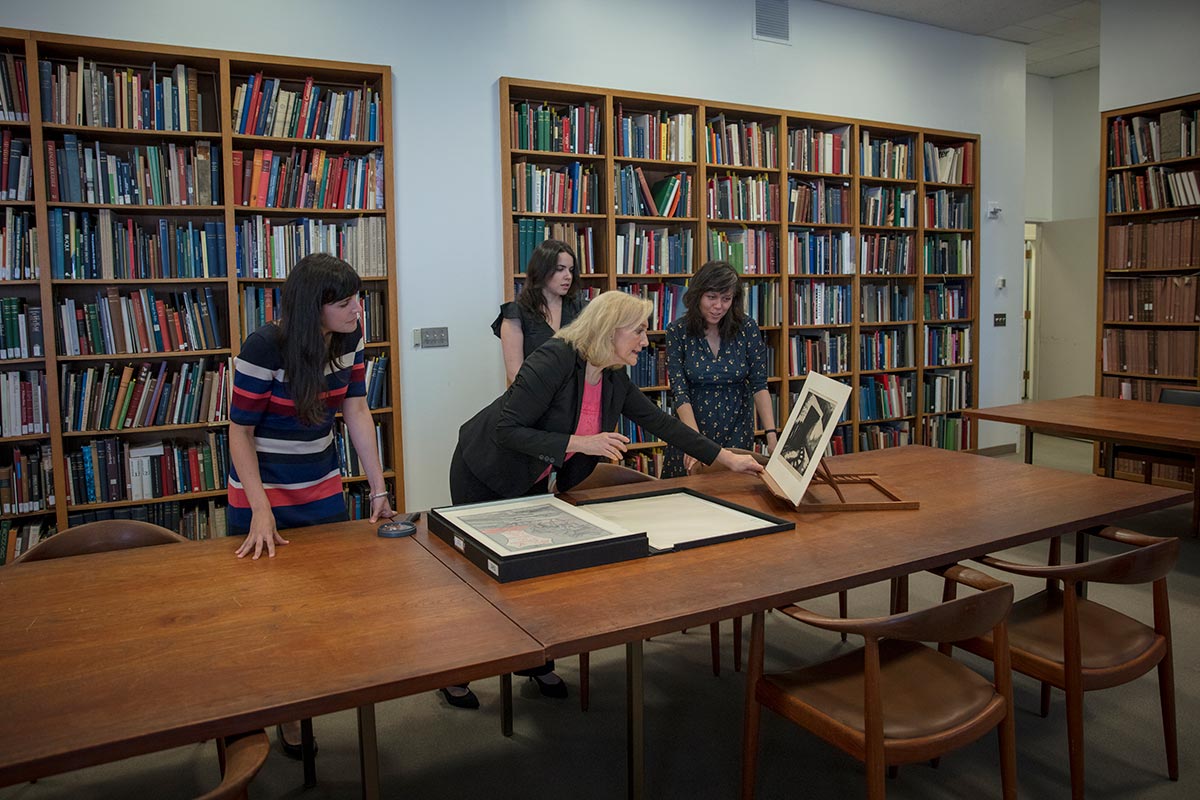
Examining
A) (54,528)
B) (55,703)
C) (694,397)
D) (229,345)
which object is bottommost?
(54,528)

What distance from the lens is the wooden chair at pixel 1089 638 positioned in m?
1.99

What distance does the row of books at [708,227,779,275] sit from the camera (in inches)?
208

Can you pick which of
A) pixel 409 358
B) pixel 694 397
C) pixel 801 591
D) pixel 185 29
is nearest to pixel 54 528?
pixel 409 358

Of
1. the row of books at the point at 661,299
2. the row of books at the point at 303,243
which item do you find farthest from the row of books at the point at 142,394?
the row of books at the point at 661,299

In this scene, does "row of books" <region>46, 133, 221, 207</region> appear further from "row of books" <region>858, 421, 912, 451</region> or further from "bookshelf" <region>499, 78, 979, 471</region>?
"row of books" <region>858, 421, 912, 451</region>

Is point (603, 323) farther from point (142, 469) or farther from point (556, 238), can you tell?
point (142, 469)

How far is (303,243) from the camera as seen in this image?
415 cm

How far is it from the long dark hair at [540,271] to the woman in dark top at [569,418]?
49.4 inches

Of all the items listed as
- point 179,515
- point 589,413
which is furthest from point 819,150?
point 179,515

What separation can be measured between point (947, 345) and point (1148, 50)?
2590mm

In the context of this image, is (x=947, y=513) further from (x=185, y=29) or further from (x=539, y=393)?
(x=185, y=29)

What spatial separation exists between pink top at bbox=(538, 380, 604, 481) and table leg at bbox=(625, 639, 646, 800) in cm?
88

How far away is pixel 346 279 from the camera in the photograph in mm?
2219

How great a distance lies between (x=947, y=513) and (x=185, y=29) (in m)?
4.12
